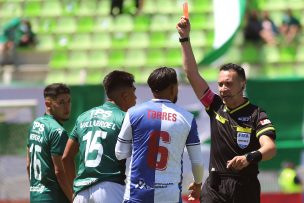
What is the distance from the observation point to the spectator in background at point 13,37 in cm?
1672

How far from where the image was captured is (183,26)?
21.9 feet

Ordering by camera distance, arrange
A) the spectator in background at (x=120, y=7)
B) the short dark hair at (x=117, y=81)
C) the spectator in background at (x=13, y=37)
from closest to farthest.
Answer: the short dark hair at (x=117, y=81), the spectator in background at (x=13, y=37), the spectator in background at (x=120, y=7)

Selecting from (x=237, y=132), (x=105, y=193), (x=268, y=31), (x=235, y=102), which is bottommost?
(x=105, y=193)

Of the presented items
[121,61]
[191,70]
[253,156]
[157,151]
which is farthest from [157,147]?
[121,61]

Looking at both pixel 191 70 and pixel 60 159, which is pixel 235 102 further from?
pixel 60 159

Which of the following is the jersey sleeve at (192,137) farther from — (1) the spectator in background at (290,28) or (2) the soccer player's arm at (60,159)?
(1) the spectator in background at (290,28)

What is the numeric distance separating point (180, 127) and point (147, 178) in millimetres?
461

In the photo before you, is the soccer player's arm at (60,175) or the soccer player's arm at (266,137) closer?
the soccer player's arm at (266,137)

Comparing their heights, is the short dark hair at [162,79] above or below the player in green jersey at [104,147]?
above

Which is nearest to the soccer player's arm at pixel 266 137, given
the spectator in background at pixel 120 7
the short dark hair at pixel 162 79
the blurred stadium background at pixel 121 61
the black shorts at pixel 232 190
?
the black shorts at pixel 232 190

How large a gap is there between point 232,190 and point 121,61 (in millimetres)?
10662

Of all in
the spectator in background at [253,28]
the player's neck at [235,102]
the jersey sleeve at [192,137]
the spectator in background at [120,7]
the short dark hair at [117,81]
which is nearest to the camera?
the jersey sleeve at [192,137]

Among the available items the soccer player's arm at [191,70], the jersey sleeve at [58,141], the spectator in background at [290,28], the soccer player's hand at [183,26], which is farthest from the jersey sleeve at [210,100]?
the spectator in background at [290,28]

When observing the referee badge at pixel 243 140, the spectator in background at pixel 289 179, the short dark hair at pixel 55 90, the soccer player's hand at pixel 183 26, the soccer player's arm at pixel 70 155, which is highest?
the soccer player's hand at pixel 183 26
